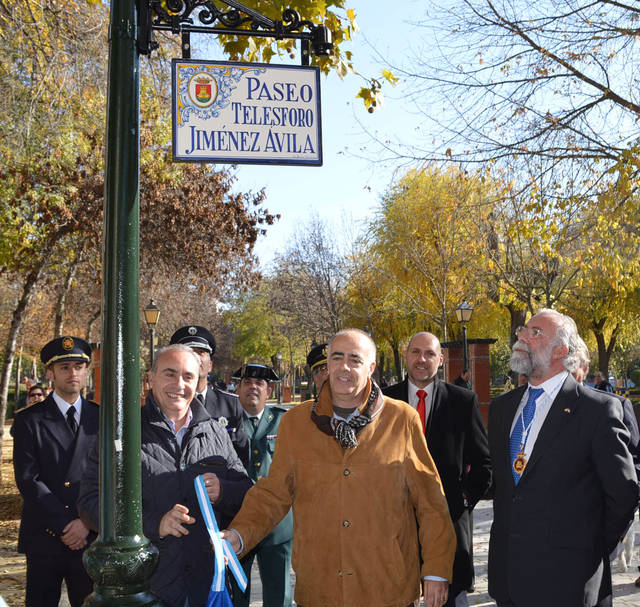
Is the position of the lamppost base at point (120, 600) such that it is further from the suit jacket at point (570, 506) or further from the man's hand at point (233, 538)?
the suit jacket at point (570, 506)

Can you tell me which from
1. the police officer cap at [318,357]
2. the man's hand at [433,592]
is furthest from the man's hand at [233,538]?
the police officer cap at [318,357]

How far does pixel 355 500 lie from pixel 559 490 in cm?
114

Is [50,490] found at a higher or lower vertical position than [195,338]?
lower

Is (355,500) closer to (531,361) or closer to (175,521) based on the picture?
(175,521)

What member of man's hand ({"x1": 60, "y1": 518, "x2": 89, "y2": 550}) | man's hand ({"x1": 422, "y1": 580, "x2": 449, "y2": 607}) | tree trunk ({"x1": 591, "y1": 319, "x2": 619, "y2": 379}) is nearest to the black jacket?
man's hand ({"x1": 60, "y1": 518, "x2": 89, "y2": 550})

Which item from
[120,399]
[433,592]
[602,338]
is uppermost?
[602,338]

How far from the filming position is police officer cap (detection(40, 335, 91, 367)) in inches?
197

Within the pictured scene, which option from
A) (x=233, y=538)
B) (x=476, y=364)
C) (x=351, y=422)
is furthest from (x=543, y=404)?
(x=476, y=364)

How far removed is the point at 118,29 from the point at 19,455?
9.31ft

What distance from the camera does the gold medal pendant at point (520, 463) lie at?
3859 millimetres

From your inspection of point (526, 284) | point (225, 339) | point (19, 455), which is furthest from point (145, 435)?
point (225, 339)

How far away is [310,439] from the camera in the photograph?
349 centimetres

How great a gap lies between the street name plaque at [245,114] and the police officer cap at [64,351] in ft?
6.79

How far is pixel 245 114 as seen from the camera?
363 centimetres
